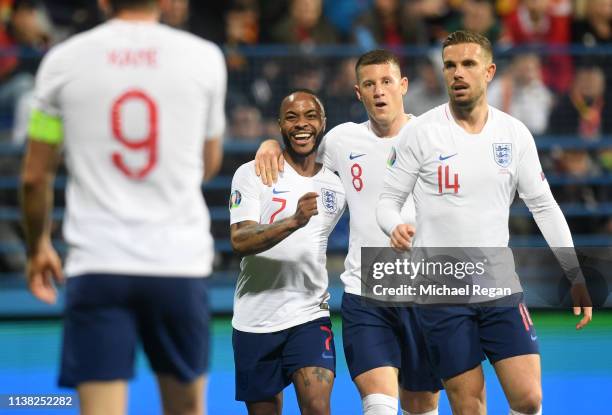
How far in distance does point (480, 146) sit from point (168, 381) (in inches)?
99.4

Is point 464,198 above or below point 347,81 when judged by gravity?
below

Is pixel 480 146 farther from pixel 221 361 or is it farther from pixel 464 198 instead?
pixel 221 361

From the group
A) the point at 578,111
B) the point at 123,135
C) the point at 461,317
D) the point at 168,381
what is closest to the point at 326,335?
the point at 461,317

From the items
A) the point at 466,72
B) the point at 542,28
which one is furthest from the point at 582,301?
the point at 542,28

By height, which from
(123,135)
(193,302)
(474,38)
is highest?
(474,38)

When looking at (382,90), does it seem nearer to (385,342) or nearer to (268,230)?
(268,230)

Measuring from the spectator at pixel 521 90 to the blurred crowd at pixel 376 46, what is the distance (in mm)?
11

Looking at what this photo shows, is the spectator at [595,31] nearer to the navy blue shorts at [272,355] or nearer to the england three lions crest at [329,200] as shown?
the england three lions crest at [329,200]

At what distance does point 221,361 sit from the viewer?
10.4 meters

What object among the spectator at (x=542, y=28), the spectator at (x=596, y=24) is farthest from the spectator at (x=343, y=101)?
the spectator at (x=596, y=24)

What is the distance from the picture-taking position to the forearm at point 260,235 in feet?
19.2

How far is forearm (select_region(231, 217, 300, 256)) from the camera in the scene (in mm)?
5844

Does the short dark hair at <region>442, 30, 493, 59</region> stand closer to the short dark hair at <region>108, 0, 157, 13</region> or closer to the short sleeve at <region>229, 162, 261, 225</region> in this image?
the short sleeve at <region>229, 162, 261, 225</region>

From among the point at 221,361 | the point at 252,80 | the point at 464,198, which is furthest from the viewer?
the point at 252,80
